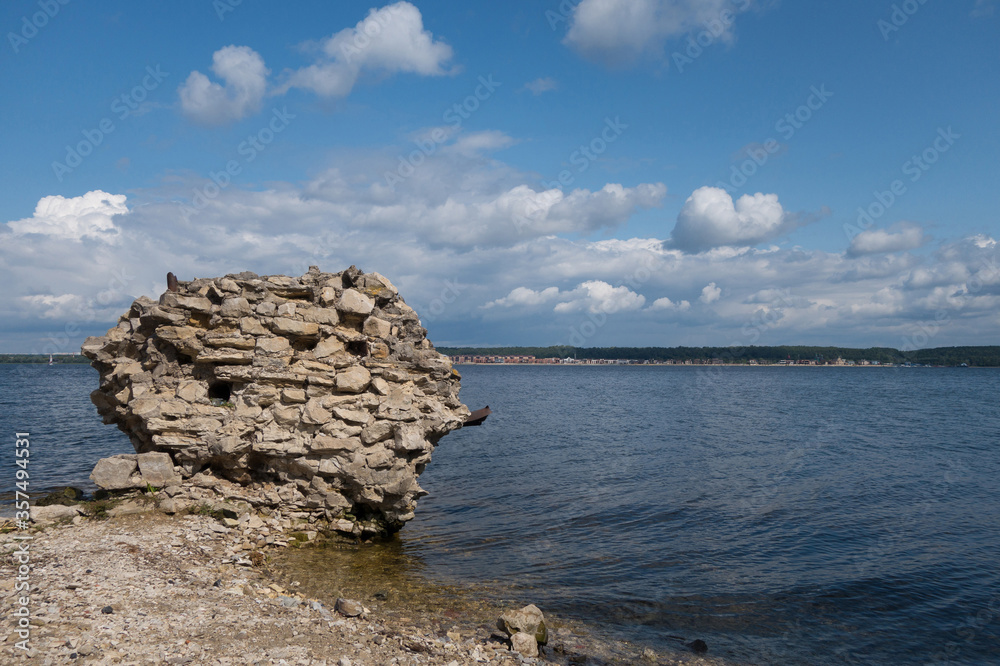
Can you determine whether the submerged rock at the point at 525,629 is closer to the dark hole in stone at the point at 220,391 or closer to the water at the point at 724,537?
the water at the point at 724,537

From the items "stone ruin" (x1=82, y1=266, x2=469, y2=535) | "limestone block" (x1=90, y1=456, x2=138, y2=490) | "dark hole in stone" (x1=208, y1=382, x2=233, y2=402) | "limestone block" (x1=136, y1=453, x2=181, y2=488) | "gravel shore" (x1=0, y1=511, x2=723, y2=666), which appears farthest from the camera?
"dark hole in stone" (x1=208, y1=382, x2=233, y2=402)

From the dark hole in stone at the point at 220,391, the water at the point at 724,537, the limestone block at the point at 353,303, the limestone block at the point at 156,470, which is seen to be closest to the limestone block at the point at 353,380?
the limestone block at the point at 353,303

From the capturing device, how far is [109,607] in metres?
7.81

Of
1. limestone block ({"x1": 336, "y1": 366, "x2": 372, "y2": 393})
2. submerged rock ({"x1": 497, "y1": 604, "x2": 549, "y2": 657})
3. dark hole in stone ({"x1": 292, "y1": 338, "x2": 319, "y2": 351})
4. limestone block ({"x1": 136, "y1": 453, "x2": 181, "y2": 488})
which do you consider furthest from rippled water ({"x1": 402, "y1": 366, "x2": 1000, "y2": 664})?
limestone block ({"x1": 136, "y1": 453, "x2": 181, "y2": 488})

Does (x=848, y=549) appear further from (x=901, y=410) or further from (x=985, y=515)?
(x=901, y=410)

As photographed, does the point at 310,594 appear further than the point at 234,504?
No

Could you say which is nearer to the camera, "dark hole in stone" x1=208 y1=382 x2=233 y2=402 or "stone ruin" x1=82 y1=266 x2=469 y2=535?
"stone ruin" x1=82 y1=266 x2=469 y2=535

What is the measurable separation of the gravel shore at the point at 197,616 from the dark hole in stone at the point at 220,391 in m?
3.60

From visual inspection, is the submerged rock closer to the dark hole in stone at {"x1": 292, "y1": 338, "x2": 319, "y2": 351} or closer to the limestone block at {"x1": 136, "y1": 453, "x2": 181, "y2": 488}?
the dark hole in stone at {"x1": 292, "y1": 338, "x2": 319, "y2": 351}

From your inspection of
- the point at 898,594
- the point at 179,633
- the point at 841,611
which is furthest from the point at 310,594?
the point at 898,594

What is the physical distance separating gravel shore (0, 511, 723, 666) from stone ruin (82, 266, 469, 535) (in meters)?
1.73

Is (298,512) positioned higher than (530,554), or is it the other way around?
(298,512)

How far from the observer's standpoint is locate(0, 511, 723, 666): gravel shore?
23.2 ft

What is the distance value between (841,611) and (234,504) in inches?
530
